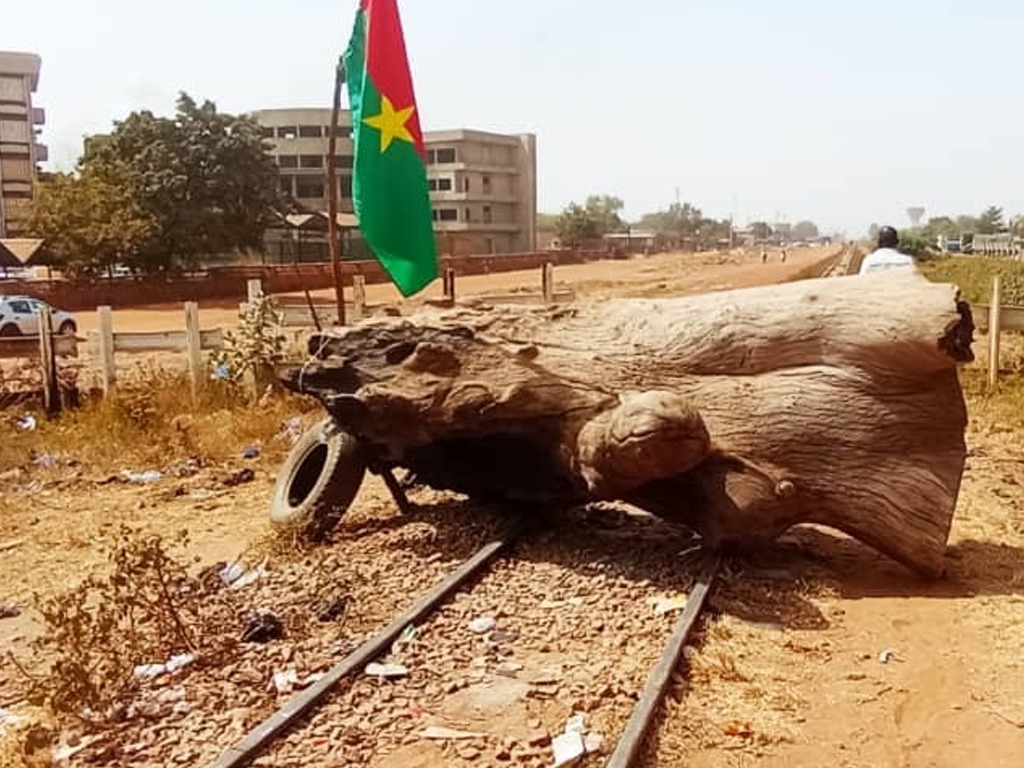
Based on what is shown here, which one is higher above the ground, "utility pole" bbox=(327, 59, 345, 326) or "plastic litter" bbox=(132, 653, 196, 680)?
"utility pole" bbox=(327, 59, 345, 326)

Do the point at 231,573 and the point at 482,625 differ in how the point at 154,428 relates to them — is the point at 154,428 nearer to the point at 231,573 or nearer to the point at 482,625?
the point at 231,573

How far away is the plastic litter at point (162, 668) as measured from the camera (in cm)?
489

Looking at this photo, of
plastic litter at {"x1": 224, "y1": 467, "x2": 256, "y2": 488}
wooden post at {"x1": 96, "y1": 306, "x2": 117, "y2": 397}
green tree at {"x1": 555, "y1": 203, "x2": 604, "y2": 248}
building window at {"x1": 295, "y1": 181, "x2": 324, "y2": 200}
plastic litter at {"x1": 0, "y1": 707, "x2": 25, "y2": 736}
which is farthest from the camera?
green tree at {"x1": 555, "y1": 203, "x2": 604, "y2": 248}

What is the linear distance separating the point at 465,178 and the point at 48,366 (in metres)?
63.5

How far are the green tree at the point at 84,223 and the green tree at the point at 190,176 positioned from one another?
123cm

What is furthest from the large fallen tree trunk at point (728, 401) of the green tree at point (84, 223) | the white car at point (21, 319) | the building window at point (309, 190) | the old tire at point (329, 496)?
the building window at point (309, 190)

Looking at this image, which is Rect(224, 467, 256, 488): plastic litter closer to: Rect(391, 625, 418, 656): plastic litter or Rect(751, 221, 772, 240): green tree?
Rect(391, 625, 418, 656): plastic litter

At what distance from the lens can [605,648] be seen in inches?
206

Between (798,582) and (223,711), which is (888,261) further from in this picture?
(223,711)

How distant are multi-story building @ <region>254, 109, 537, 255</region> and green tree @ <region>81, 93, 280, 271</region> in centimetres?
2574

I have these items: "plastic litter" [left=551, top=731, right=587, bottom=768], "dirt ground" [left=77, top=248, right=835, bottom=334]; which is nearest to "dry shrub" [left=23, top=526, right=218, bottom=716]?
"plastic litter" [left=551, top=731, right=587, bottom=768]

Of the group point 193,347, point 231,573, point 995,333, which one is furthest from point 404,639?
point 995,333

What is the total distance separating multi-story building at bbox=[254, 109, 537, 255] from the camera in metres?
70.8

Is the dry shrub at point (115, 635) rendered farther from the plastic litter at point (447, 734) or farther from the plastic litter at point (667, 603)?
the plastic litter at point (667, 603)
